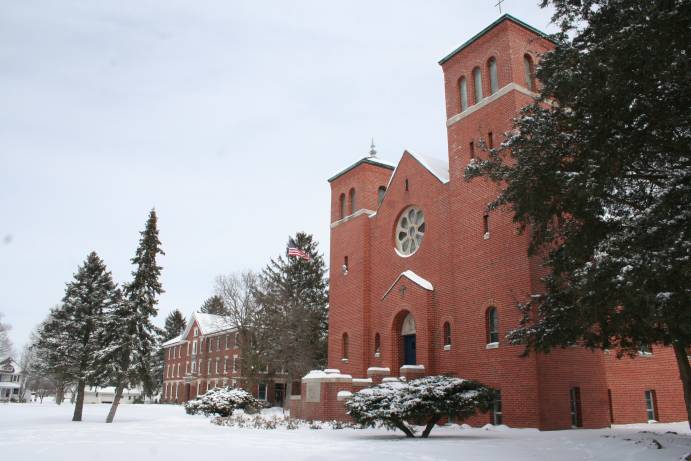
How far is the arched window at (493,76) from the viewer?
22.8m

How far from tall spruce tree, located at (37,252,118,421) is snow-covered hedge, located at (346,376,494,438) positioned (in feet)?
65.5

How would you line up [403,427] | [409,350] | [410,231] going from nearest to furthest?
[403,427]
[409,350]
[410,231]

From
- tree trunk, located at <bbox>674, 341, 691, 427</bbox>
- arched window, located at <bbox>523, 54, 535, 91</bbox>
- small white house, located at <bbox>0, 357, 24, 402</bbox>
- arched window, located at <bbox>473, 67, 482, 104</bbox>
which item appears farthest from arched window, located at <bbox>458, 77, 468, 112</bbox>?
small white house, located at <bbox>0, 357, 24, 402</bbox>

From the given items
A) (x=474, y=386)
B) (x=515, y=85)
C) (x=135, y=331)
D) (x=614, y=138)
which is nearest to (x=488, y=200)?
(x=515, y=85)

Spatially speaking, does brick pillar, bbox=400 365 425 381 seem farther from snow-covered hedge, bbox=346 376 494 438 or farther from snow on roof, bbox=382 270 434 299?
snow-covered hedge, bbox=346 376 494 438

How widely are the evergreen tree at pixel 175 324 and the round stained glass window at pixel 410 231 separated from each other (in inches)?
2676

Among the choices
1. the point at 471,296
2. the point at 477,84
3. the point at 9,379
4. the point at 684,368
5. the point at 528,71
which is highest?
the point at 477,84

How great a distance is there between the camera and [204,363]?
65312mm

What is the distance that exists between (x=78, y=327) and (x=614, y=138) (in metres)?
30.9

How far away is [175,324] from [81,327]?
57720mm

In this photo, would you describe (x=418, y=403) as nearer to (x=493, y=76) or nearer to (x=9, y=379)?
(x=493, y=76)

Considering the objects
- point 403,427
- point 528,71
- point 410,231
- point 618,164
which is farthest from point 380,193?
point 618,164

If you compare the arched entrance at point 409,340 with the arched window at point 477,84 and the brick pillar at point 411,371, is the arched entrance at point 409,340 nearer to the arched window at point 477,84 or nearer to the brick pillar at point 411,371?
the brick pillar at point 411,371

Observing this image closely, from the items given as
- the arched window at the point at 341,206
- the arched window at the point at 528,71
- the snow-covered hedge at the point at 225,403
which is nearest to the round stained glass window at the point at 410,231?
the arched window at the point at 341,206
